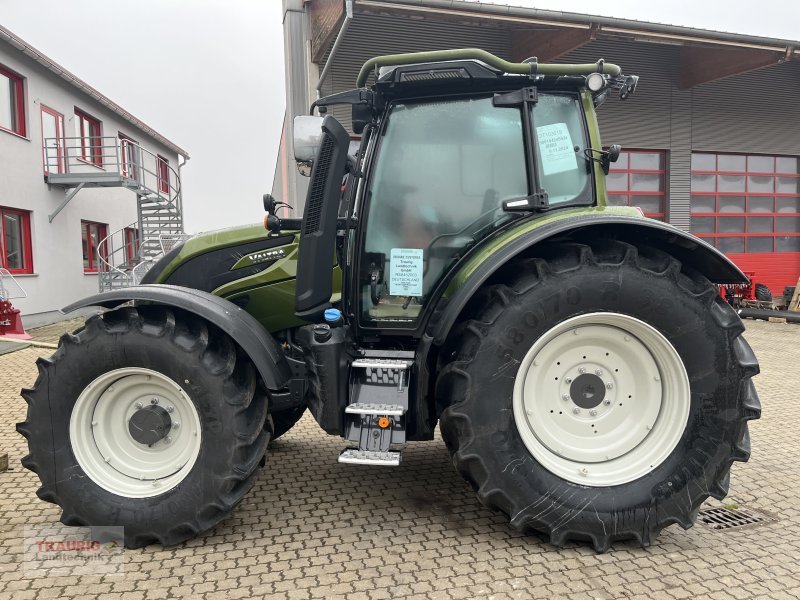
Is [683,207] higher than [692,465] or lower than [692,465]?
higher

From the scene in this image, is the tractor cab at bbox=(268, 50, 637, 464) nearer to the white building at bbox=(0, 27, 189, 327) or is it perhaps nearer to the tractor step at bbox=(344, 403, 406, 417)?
the tractor step at bbox=(344, 403, 406, 417)

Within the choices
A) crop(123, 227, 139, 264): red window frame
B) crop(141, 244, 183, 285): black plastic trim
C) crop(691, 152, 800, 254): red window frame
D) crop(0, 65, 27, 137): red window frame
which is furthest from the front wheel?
crop(123, 227, 139, 264): red window frame

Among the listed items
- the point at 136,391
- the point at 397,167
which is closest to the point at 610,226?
the point at 397,167

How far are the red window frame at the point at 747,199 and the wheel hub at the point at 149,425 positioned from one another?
44.3 feet

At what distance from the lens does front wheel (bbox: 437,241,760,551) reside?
8.38ft

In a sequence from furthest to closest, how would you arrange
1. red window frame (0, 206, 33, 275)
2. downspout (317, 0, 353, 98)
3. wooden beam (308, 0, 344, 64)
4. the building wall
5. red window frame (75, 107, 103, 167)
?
red window frame (75, 107, 103, 167) < red window frame (0, 206, 33, 275) < the building wall < wooden beam (308, 0, 344, 64) < downspout (317, 0, 353, 98)

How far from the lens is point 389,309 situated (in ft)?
9.75

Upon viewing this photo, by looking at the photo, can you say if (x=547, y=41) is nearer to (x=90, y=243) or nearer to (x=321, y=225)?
(x=321, y=225)

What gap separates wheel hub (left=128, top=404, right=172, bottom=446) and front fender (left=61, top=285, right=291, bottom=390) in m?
0.52

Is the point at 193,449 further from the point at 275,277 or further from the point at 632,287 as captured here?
the point at 632,287

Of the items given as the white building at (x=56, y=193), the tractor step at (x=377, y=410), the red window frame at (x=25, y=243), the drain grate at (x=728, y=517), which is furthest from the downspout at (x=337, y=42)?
the drain grate at (x=728, y=517)

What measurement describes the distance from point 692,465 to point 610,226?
1158 millimetres

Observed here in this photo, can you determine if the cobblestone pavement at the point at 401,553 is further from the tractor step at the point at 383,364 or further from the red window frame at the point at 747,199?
the red window frame at the point at 747,199

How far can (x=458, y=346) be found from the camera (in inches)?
105
